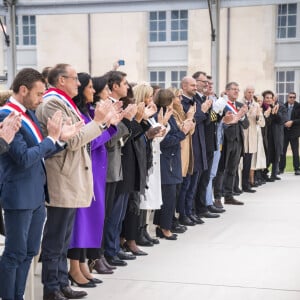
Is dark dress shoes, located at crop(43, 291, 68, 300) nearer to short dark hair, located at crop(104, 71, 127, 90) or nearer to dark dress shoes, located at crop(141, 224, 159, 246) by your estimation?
short dark hair, located at crop(104, 71, 127, 90)

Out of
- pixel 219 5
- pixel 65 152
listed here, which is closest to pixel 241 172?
pixel 219 5

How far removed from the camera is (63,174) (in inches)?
162

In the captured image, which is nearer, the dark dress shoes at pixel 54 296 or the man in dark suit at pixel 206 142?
the dark dress shoes at pixel 54 296

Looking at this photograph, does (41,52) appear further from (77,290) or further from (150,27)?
(77,290)

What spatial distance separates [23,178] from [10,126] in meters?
0.40

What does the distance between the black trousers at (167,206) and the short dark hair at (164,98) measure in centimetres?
87

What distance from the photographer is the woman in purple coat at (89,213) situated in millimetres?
4586

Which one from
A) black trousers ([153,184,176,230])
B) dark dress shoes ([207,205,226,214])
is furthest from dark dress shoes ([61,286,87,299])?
dark dress shoes ([207,205,226,214])

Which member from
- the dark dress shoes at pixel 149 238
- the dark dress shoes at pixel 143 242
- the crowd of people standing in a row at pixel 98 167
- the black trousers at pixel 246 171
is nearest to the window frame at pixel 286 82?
the black trousers at pixel 246 171

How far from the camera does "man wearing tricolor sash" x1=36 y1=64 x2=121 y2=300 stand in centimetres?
412

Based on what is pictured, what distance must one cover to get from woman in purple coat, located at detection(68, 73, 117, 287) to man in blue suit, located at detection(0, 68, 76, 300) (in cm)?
80

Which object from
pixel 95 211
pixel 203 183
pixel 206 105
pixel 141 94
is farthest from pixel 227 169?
pixel 95 211

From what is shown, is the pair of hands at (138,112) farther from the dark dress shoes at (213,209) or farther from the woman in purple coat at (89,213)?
the dark dress shoes at (213,209)

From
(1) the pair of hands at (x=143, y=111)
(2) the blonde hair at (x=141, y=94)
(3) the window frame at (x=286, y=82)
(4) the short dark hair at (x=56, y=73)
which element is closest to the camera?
(4) the short dark hair at (x=56, y=73)
